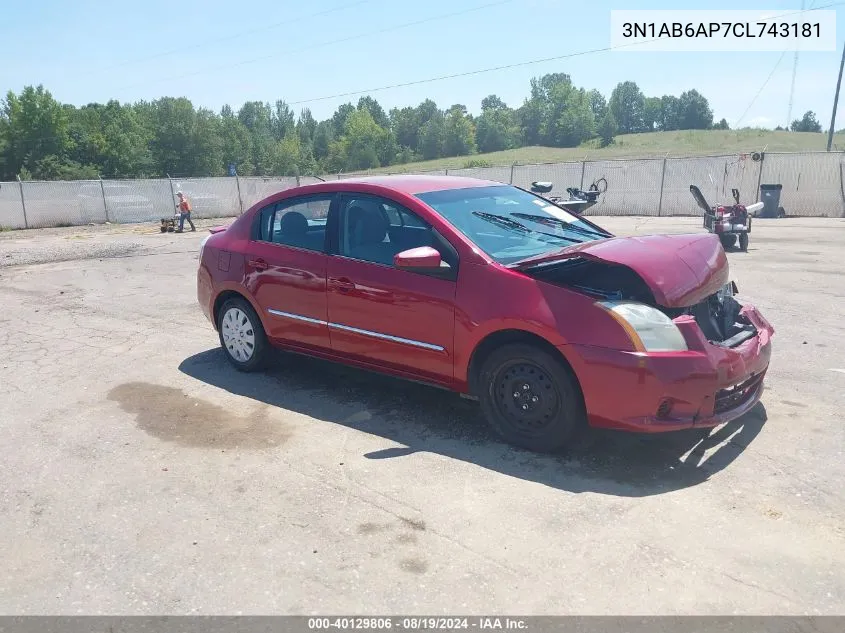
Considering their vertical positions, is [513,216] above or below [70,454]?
above

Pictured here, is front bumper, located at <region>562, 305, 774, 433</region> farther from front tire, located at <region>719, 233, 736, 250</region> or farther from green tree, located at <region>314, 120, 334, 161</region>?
green tree, located at <region>314, 120, 334, 161</region>

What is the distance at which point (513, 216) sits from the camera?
5.13 m

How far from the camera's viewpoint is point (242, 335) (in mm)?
6035

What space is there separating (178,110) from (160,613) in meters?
85.4

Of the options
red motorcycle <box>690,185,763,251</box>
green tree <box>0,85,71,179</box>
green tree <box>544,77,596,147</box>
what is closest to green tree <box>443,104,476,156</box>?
green tree <box>544,77,596,147</box>

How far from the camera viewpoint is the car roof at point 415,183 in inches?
199

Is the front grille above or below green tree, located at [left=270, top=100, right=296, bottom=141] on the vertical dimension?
below

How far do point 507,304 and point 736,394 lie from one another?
4.85 feet

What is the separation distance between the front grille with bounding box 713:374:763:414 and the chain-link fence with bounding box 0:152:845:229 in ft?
59.0

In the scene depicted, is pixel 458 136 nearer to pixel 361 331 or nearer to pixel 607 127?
pixel 607 127

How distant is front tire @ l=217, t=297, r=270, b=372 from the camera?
19.3ft

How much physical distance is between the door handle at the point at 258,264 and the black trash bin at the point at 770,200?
69.2 feet

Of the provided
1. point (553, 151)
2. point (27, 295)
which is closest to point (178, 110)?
point (553, 151)

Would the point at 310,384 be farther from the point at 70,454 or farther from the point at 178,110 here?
the point at 178,110
